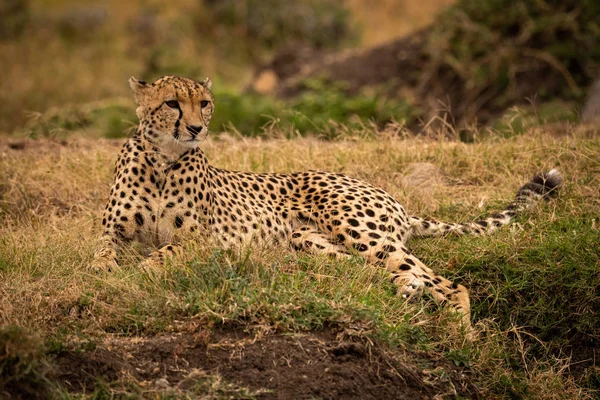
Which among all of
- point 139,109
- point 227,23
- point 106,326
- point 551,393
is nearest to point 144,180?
point 139,109

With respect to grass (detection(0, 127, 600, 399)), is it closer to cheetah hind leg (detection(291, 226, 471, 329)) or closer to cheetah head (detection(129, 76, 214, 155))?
cheetah hind leg (detection(291, 226, 471, 329))

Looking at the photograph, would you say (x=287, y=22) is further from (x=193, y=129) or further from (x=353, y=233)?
(x=193, y=129)

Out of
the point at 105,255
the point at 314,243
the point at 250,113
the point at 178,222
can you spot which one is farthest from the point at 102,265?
the point at 250,113

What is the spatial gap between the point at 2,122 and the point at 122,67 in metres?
2.83

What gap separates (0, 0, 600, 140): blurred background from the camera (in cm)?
981

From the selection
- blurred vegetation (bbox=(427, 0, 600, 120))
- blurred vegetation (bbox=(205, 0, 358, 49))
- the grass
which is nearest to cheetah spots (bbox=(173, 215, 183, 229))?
the grass

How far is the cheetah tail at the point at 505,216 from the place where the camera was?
18.8ft

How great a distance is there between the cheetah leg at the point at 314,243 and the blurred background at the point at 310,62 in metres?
1.85

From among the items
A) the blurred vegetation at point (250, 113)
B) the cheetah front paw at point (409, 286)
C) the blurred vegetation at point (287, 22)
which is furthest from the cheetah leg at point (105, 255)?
the blurred vegetation at point (287, 22)

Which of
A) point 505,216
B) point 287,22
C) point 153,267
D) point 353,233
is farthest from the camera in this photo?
point 287,22

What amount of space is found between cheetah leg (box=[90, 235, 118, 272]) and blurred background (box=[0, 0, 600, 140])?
230 centimetres

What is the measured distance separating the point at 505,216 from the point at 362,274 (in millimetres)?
1391

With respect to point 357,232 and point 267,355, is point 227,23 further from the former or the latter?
point 267,355

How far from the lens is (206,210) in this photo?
17.3ft
